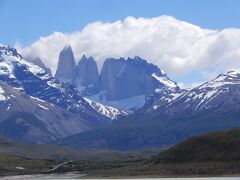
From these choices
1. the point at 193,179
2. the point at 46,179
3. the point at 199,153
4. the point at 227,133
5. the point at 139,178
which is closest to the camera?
the point at 193,179

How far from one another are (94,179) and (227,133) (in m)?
50.6

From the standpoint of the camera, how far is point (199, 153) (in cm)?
16012

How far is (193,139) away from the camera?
563 feet

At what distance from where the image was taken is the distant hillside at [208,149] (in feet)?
500

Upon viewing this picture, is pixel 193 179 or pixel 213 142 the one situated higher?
pixel 213 142

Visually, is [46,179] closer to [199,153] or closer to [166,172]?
[166,172]

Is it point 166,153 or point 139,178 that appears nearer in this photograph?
point 139,178

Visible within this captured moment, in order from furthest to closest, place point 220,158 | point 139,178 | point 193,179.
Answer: point 220,158
point 139,178
point 193,179

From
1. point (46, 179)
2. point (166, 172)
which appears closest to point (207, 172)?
point (166, 172)

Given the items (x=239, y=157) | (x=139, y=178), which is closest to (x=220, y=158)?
(x=239, y=157)

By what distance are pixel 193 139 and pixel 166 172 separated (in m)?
31.7

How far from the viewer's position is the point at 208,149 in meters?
160

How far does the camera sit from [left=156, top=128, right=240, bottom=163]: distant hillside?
15238cm

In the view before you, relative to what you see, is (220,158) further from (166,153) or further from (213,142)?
(166,153)
